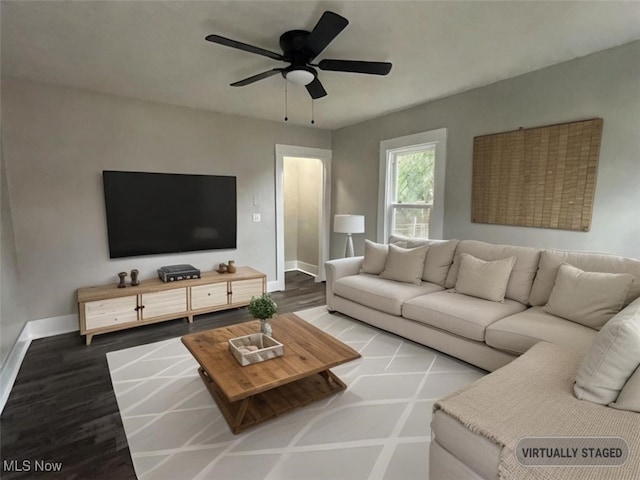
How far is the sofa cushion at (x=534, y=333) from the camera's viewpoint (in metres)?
2.06

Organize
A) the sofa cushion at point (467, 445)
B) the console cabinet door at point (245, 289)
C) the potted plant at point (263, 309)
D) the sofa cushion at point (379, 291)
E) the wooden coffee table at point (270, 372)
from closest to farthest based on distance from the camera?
the sofa cushion at point (467, 445) → the wooden coffee table at point (270, 372) → the potted plant at point (263, 309) → the sofa cushion at point (379, 291) → the console cabinet door at point (245, 289)

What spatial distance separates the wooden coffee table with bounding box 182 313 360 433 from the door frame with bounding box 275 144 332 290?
2427 millimetres

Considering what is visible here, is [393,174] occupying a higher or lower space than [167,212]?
higher

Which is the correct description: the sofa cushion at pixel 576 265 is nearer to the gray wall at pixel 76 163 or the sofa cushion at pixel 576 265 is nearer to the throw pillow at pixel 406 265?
the throw pillow at pixel 406 265

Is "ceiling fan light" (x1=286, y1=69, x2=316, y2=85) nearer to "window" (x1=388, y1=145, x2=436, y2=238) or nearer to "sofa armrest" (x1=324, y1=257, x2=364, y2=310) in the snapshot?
"sofa armrest" (x1=324, y1=257, x2=364, y2=310)

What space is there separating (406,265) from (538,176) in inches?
58.7

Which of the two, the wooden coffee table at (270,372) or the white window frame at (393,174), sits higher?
the white window frame at (393,174)

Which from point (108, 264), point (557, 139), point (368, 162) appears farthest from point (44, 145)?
point (557, 139)

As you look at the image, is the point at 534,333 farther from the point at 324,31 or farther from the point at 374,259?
the point at 324,31

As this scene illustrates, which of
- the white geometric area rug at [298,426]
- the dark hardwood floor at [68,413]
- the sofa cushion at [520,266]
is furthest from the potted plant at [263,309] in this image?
the sofa cushion at [520,266]

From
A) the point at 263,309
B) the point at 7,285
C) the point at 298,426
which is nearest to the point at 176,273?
the point at 7,285

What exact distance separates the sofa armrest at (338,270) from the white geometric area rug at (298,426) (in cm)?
115

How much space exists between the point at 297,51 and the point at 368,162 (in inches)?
106

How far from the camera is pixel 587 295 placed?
2.26 meters
